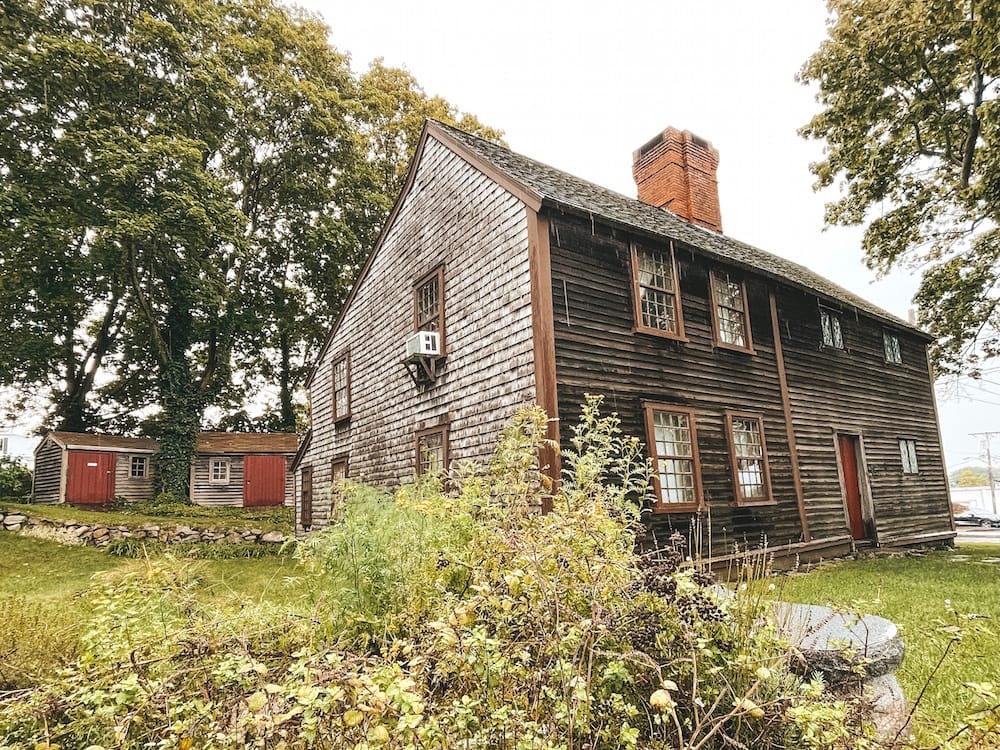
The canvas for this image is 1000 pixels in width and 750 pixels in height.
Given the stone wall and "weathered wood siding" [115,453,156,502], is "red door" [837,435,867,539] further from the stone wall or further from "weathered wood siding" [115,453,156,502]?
"weathered wood siding" [115,453,156,502]

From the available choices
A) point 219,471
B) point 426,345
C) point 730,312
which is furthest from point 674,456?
point 219,471

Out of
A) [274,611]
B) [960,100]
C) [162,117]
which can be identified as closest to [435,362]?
[274,611]

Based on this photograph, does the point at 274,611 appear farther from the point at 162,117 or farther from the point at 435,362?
the point at 162,117

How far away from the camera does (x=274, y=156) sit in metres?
25.3

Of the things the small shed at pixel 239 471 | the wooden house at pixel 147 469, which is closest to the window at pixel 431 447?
the wooden house at pixel 147 469

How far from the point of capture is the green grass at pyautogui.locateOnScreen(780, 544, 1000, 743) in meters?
3.37

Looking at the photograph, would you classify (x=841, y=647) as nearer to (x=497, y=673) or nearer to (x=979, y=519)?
(x=497, y=673)

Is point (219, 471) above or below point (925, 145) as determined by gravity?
below

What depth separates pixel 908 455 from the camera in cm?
1556

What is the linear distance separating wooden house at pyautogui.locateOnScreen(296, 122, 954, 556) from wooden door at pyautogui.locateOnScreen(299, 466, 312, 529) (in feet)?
3.52

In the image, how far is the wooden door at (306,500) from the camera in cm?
1670

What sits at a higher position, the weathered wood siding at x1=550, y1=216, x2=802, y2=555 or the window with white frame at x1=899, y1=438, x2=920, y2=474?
the weathered wood siding at x1=550, y1=216, x2=802, y2=555

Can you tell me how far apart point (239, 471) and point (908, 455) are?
27.1 metres

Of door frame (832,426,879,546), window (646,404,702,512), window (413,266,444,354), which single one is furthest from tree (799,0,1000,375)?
window (413,266,444,354)
